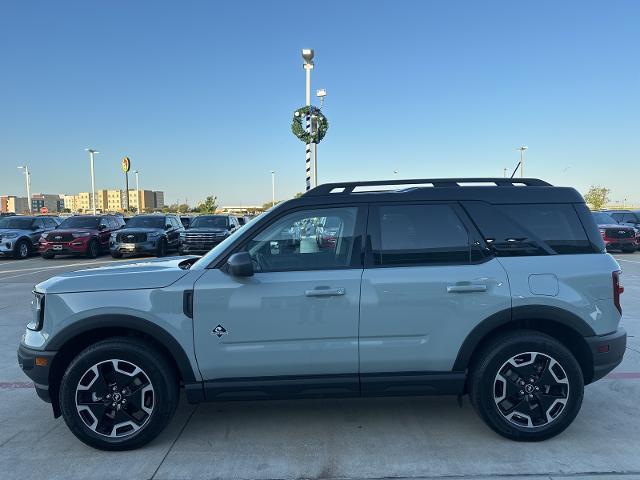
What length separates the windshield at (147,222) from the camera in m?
19.0

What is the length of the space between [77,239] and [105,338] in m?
15.8

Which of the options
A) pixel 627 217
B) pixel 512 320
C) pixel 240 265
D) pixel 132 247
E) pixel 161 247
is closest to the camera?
pixel 240 265

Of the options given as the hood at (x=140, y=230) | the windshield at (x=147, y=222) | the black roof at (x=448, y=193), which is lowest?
the hood at (x=140, y=230)

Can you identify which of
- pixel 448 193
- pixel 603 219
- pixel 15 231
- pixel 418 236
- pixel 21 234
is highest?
pixel 448 193

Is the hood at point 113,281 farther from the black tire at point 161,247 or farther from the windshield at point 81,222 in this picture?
the windshield at point 81,222

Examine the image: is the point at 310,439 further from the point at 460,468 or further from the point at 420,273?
the point at 420,273

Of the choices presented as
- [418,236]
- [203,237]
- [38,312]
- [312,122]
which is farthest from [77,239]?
[418,236]

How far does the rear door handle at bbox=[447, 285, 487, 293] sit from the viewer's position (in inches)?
141

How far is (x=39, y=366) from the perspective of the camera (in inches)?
140

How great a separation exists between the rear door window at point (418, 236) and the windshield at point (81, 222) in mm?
17802

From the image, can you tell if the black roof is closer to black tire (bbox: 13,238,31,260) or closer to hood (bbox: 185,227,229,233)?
hood (bbox: 185,227,229,233)

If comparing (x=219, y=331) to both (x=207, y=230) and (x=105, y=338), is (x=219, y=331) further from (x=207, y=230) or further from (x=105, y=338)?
(x=207, y=230)

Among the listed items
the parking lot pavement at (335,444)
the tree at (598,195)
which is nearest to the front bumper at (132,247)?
the parking lot pavement at (335,444)

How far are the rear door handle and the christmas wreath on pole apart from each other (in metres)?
11.3
